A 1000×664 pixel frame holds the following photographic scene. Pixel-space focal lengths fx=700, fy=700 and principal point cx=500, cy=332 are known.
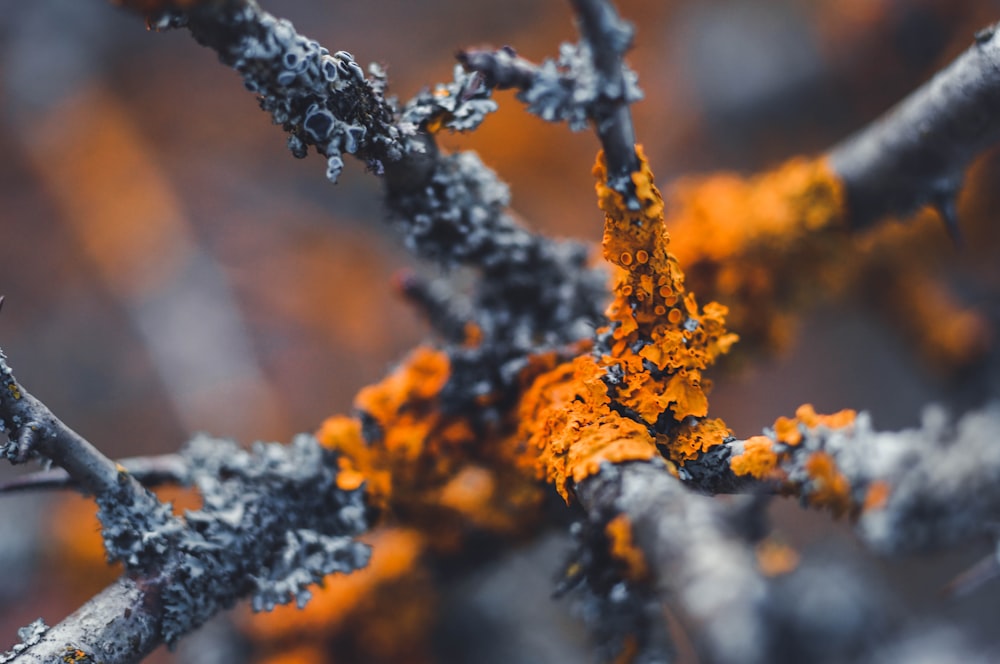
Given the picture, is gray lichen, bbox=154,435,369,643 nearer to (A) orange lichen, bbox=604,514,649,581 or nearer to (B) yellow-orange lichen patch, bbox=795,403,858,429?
(A) orange lichen, bbox=604,514,649,581

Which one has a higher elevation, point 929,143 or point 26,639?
point 929,143

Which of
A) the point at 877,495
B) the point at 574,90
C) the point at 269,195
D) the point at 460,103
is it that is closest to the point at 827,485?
the point at 877,495

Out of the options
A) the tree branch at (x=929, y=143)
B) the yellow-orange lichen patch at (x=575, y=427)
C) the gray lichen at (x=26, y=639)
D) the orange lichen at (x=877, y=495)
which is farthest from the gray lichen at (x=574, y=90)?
the gray lichen at (x=26, y=639)

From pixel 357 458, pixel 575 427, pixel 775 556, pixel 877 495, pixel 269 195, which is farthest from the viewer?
pixel 269 195

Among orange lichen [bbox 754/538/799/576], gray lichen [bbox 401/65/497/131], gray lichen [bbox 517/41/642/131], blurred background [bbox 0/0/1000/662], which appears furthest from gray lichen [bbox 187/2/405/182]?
blurred background [bbox 0/0/1000/662]

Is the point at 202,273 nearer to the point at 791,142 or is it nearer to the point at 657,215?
the point at 791,142

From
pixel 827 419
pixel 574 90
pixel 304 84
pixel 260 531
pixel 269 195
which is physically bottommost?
pixel 827 419

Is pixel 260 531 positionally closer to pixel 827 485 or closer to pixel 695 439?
pixel 695 439
